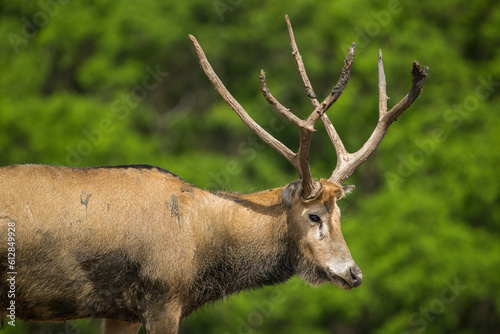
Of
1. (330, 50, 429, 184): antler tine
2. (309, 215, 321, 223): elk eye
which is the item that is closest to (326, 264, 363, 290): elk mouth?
(309, 215, 321, 223): elk eye

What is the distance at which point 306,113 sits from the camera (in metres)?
35.2

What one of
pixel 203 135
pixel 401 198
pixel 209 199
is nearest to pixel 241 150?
pixel 203 135

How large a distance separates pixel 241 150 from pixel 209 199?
27433mm

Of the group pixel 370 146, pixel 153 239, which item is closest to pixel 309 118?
pixel 370 146

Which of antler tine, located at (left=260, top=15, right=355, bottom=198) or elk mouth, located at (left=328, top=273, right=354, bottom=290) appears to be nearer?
antler tine, located at (left=260, top=15, right=355, bottom=198)

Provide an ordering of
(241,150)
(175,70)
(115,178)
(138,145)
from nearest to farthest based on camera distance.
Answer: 1. (115,178)
2. (138,145)
3. (241,150)
4. (175,70)

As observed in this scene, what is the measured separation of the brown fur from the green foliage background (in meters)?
21.0

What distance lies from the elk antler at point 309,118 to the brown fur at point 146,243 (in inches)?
12.3

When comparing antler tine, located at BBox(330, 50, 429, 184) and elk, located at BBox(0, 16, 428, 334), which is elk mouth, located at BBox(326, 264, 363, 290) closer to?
elk, located at BBox(0, 16, 428, 334)

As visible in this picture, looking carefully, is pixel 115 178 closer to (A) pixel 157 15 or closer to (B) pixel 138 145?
(B) pixel 138 145

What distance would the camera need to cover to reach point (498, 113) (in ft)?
122

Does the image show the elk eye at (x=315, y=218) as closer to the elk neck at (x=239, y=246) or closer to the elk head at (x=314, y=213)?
the elk head at (x=314, y=213)

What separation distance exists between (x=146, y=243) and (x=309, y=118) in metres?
1.95

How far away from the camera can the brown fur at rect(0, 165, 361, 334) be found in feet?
25.2
